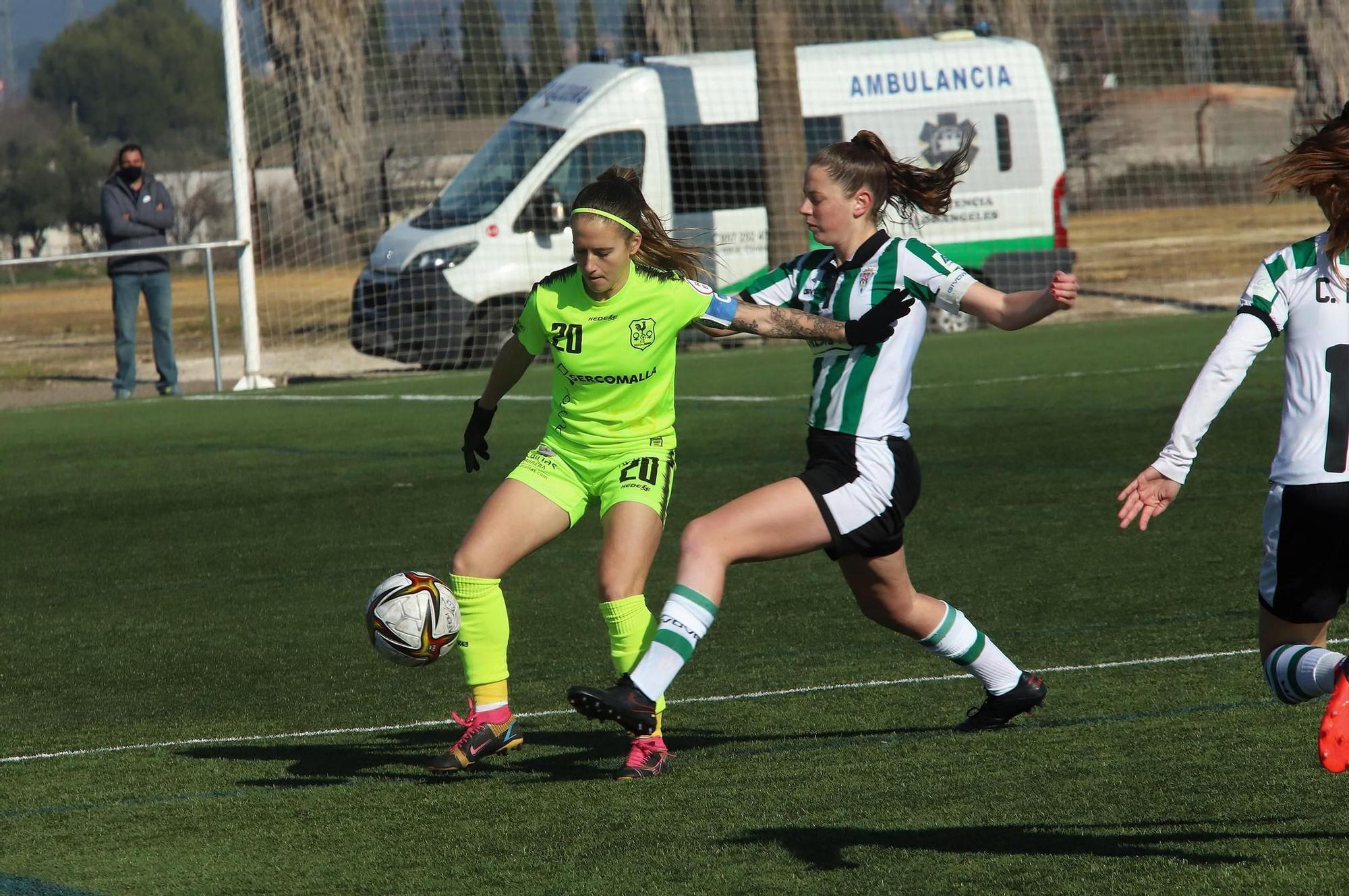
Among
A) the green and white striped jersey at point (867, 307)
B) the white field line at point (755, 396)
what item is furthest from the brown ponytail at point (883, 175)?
the white field line at point (755, 396)

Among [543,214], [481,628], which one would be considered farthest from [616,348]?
[543,214]

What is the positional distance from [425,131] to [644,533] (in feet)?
57.1

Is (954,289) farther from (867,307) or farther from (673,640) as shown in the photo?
(673,640)

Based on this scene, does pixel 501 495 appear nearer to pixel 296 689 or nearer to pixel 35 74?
pixel 296 689

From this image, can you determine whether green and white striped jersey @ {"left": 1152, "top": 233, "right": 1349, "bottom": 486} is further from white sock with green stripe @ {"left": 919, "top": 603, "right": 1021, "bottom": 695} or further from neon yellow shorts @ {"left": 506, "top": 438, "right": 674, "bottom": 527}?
neon yellow shorts @ {"left": 506, "top": 438, "right": 674, "bottom": 527}

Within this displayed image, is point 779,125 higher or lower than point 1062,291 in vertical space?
higher

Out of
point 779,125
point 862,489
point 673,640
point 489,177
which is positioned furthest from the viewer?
point 779,125

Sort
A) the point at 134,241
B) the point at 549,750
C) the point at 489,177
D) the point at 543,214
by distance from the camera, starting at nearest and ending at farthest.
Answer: the point at 549,750
the point at 134,241
the point at 543,214
the point at 489,177

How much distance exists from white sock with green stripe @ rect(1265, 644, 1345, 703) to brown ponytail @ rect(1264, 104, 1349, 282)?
2.77 ft

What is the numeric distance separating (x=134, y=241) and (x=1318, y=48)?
20.8m

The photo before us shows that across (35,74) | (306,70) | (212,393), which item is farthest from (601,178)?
(35,74)

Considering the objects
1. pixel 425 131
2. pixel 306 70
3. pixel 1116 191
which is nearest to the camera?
pixel 306 70

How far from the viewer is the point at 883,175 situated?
Answer: 5.52 m

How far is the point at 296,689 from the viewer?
6.57 meters
